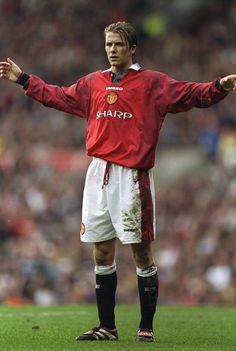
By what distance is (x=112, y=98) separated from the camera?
31.8 feet

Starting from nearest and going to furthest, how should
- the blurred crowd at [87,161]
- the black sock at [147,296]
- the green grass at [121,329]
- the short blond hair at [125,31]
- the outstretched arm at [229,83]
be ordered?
the green grass at [121,329], the outstretched arm at [229,83], the short blond hair at [125,31], the black sock at [147,296], the blurred crowd at [87,161]

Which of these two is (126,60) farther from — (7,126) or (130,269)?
(7,126)

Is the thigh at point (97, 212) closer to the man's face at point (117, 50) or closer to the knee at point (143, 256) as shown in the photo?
the knee at point (143, 256)

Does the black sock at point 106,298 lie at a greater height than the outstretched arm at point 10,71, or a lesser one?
lesser

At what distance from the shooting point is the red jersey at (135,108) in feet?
31.6

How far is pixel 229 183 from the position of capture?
22203 millimetres

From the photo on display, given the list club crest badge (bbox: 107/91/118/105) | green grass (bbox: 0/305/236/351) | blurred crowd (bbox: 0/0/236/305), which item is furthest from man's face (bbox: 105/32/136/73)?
blurred crowd (bbox: 0/0/236/305)

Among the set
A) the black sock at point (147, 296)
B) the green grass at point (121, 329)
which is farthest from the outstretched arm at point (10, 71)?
the green grass at point (121, 329)

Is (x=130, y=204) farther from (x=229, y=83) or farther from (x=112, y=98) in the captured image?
(x=229, y=83)

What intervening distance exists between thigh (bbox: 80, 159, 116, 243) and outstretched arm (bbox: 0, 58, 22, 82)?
0.92 meters

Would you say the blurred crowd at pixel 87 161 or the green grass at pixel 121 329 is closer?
the green grass at pixel 121 329

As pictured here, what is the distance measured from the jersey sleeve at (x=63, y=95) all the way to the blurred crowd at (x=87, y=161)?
946 cm

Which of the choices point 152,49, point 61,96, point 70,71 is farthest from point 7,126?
point 61,96

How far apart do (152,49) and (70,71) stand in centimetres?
188
